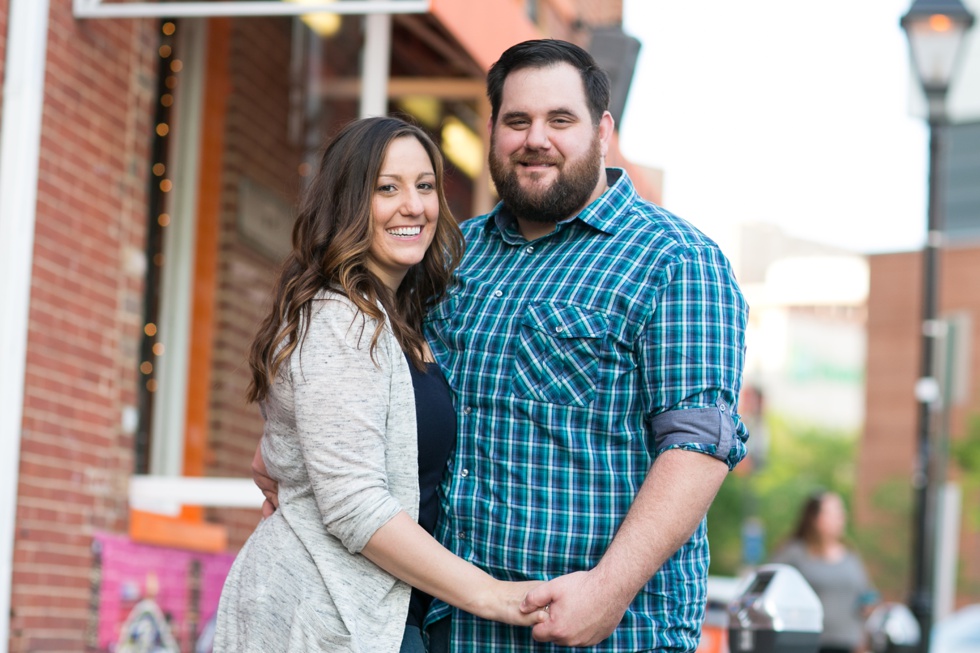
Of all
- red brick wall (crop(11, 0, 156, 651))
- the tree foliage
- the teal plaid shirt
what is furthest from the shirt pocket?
the tree foliage

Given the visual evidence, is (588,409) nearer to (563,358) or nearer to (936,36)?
(563,358)

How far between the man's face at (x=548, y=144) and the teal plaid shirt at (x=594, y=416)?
0.20m

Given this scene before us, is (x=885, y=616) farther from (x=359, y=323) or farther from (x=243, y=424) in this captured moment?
(x=359, y=323)

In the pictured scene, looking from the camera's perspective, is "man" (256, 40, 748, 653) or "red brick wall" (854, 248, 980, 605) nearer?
"man" (256, 40, 748, 653)

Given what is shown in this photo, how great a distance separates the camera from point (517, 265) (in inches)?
140

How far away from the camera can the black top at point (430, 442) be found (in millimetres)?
3258

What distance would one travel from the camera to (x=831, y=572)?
30.9ft

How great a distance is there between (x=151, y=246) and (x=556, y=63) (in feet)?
13.6

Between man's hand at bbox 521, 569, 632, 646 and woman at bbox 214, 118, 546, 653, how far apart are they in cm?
4

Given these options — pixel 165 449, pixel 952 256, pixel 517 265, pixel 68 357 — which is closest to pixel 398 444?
pixel 517 265

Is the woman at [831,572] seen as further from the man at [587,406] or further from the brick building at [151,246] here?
the man at [587,406]

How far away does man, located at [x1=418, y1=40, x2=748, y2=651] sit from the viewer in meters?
3.06

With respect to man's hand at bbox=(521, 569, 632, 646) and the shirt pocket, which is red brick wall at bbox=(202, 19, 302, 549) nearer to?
the shirt pocket

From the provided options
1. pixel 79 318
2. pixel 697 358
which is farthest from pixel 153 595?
pixel 697 358
